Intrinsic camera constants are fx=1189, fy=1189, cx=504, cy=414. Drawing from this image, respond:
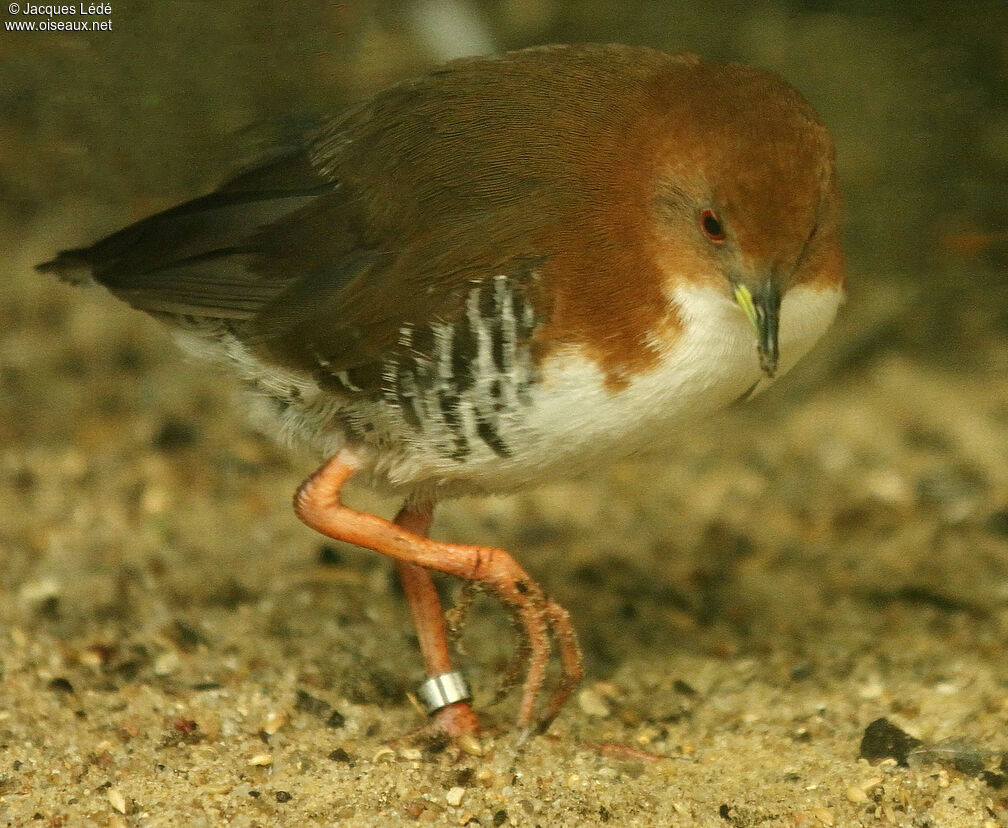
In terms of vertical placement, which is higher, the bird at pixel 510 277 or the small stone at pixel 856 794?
the bird at pixel 510 277

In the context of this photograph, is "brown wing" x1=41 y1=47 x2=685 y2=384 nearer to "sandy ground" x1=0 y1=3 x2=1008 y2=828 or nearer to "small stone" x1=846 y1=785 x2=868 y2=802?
"sandy ground" x1=0 y1=3 x2=1008 y2=828

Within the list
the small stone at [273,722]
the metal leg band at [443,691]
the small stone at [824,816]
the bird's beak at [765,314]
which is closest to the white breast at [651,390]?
the bird's beak at [765,314]

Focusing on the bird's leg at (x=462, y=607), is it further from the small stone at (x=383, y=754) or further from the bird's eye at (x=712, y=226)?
the bird's eye at (x=712, y=226)

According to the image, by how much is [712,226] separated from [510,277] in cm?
56

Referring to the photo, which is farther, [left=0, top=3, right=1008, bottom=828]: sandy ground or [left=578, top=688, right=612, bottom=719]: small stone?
[left=578, top=688, right=612, bottom=719]: small stone

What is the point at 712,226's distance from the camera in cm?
321

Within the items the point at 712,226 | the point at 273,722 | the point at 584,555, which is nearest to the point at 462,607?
the point at 273,722

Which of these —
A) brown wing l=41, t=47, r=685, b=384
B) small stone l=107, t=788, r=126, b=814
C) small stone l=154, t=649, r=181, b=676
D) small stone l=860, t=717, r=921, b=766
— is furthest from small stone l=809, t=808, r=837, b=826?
small stone l=154, t=649, r=181, b=676

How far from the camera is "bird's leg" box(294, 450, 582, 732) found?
358cm

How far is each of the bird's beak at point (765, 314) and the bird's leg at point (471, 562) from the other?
1.00 meters

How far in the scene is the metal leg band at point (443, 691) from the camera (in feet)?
12.4

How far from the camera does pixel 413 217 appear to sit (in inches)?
136

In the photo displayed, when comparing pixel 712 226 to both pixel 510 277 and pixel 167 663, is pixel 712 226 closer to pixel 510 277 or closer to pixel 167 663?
pixel 510 277

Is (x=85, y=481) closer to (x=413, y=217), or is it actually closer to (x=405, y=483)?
(x=405, y=483)
